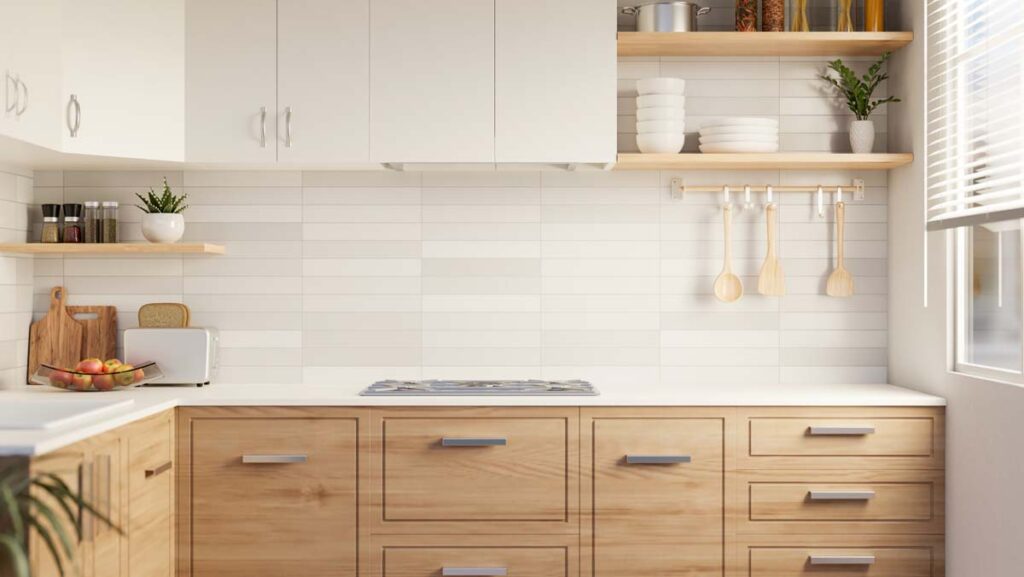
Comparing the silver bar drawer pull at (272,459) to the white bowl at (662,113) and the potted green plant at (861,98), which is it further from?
the potted green plant at (861,98)

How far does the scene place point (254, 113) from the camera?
10.6 ft

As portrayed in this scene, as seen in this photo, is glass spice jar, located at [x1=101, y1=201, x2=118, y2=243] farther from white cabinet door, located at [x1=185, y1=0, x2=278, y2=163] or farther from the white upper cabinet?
the white upper cabinet

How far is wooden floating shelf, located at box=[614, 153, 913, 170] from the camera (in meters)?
3.26

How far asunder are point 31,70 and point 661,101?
195 cm

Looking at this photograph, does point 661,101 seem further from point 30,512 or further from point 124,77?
point 30,512

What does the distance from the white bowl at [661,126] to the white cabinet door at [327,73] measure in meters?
0.94

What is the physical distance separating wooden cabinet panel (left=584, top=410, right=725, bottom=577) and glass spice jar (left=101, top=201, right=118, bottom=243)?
1.82 meters

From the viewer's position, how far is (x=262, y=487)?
3041 millimetres

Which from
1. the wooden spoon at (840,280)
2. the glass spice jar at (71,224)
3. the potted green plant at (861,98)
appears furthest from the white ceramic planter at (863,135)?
the glass spice jar at (71,224)

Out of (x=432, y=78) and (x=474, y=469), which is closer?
(x=474, y=469)

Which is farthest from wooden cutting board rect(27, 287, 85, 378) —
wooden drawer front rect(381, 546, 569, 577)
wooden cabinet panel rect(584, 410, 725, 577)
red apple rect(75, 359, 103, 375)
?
wooden cabinet panel rect(584, 410, 725, 577)

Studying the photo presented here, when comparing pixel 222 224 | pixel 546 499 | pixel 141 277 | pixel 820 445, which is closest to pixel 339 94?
pixel 222 224

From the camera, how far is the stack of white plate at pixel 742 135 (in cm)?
331

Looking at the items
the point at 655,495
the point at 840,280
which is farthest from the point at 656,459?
the point at 840,280
